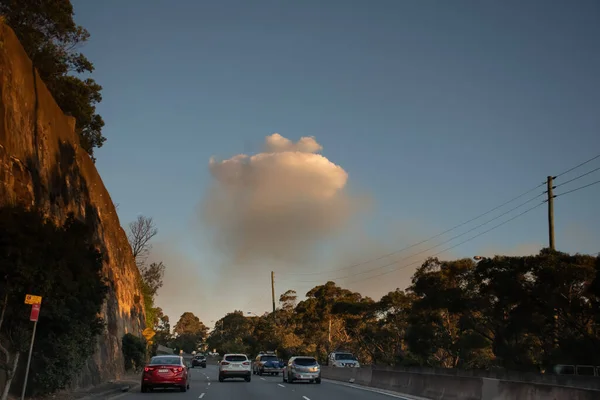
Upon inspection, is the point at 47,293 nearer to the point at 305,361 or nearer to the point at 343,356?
the point at 305,361

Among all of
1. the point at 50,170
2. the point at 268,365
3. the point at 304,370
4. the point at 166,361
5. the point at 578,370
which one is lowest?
the point at 268,365

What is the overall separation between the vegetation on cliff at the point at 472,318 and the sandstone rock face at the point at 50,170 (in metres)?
27.0

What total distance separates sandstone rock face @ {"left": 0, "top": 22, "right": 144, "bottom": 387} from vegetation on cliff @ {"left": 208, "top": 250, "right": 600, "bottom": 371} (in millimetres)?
27016

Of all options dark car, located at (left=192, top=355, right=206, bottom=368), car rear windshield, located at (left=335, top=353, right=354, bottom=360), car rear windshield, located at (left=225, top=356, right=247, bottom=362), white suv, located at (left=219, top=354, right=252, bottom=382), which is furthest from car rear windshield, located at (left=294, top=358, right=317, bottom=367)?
dark car, located at (left=192, top=355, right=206, bottom=368)

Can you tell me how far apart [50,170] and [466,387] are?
2108 cm

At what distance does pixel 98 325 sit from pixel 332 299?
7263 cm

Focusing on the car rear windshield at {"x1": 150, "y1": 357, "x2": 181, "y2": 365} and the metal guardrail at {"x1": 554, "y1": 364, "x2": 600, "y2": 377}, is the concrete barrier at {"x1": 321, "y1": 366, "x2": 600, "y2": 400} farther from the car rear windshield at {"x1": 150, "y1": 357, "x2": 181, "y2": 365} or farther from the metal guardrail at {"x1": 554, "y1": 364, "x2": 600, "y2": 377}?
the car rear windshield at {"x1": 150, "y1": 357, "x2": 181, "y2": 365}

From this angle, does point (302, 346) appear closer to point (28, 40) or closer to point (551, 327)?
point (551, 327)

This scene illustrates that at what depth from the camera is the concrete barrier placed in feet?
48.2

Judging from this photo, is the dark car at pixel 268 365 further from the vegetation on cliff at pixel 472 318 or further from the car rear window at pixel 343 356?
the vegetation on cliff at pixel 472 318

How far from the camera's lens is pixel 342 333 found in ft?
301

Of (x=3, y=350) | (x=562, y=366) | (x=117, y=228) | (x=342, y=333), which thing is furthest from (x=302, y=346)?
(x=3, y=350)

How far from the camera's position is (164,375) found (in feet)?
89.1

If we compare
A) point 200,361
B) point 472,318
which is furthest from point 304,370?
point 200,361
